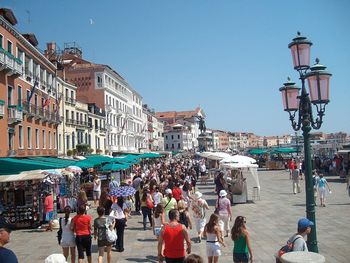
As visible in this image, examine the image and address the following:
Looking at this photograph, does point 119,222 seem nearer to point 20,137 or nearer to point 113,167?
point 113,167

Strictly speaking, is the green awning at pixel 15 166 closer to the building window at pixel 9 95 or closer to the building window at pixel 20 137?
the building window at pixel 9 95

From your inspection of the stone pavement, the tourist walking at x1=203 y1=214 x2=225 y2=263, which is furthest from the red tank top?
the stone pavement

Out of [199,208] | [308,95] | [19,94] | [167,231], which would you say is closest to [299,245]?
[167,231]

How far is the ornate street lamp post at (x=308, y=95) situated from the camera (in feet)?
25.6

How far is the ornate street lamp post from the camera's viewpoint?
779 cm

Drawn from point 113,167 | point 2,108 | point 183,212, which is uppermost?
point 2,108

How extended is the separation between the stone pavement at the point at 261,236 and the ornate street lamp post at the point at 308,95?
7.29ft

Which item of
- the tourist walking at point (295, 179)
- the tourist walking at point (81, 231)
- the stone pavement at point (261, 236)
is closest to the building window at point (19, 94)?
the stone pavement at point (261, 236)

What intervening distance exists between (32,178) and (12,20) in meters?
15.4

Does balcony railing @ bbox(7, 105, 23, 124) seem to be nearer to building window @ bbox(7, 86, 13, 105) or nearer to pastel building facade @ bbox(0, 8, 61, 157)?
pastel building facade @ bbox(0, 8, 61, 157)

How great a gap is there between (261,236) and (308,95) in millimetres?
5280

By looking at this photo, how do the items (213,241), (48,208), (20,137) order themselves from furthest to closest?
(20,137), (48,208), (213,241)

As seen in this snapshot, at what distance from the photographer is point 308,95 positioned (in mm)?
8312

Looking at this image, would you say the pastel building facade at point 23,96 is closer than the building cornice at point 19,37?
No
